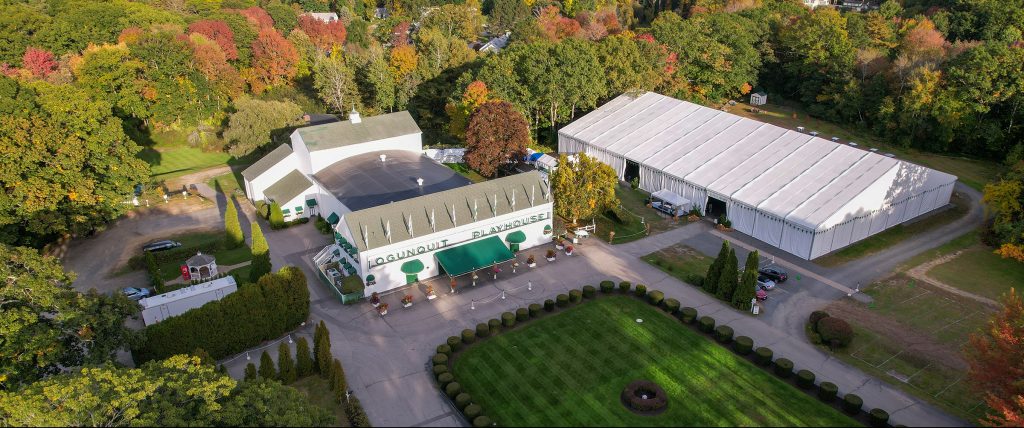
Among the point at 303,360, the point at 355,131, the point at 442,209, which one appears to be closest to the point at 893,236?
the point at 442,209

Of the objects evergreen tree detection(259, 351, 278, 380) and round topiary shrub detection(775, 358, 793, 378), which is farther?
round topiary shrub detection(775, 358, 793, 378)

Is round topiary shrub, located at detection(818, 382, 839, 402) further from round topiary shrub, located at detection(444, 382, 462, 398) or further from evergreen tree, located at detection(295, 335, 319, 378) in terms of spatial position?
evergreen tree, located at detection(295, 335, 319, 378)

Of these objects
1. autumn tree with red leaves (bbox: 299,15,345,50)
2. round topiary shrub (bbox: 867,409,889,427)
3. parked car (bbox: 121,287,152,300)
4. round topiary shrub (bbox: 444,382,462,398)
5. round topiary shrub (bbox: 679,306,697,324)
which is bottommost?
round topiary shrub (bbox: 867,409,889,427)

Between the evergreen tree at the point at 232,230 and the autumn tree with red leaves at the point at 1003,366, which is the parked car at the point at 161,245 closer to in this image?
the evergreen tree at the point at 232,230

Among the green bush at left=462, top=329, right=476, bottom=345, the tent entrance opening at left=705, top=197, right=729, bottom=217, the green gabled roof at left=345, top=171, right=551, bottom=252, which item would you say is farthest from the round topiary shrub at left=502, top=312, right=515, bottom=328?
the tent entrance opening at left=705, top=197, right=729, bottom=217

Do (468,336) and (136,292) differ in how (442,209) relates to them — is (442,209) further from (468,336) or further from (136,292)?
(136,292)

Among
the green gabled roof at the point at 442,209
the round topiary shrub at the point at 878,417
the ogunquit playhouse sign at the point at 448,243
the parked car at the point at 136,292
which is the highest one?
the green gabled roof at the point at 442,209

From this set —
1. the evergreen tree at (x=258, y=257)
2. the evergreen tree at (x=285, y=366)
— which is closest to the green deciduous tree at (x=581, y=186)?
the evergreen tree at (x=258, y=257)
